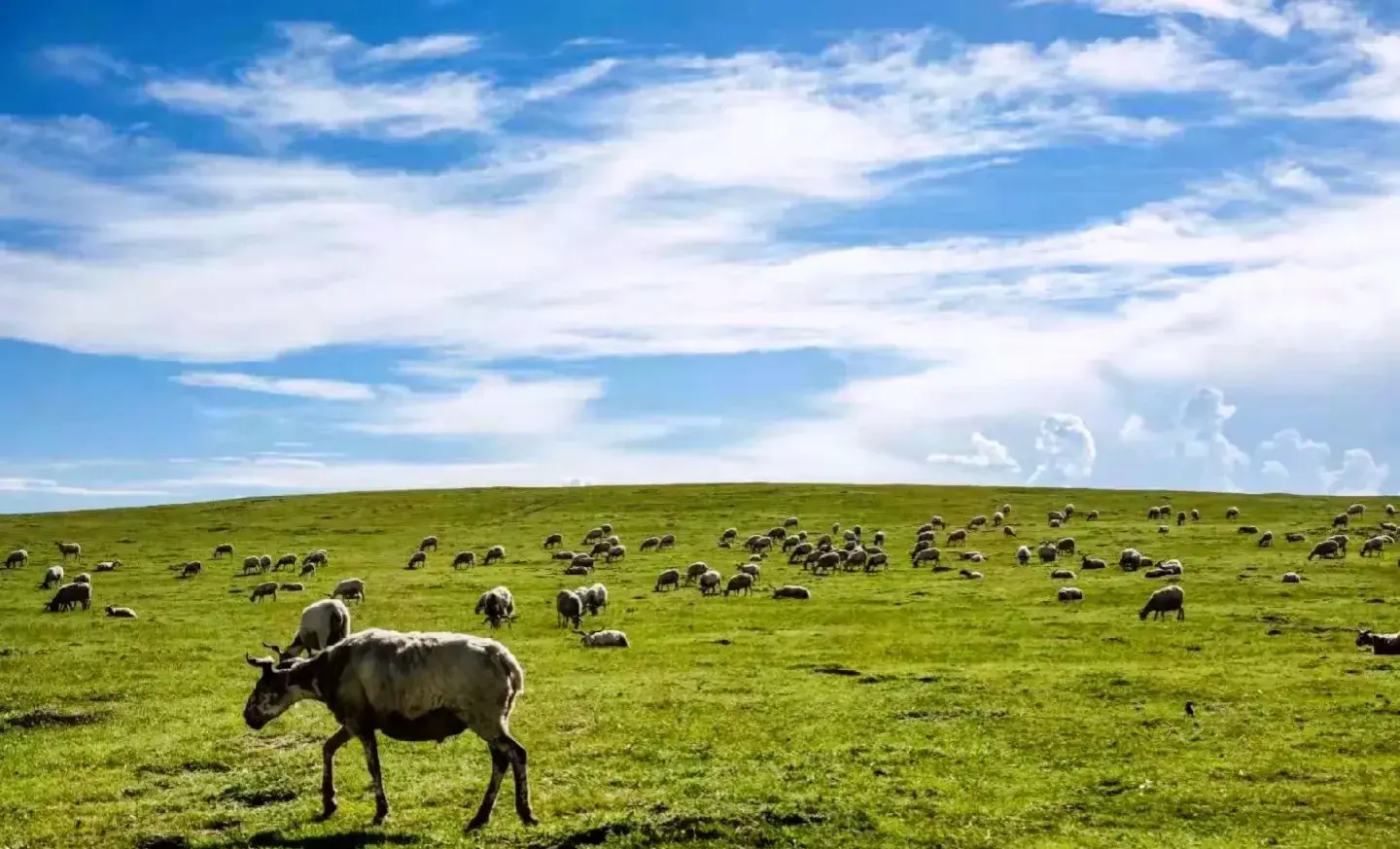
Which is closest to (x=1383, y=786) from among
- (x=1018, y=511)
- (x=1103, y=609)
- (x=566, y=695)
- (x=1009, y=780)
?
(x=1009, y=780)

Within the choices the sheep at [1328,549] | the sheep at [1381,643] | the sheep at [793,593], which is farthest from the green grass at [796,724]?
the sheep at [1328,549]

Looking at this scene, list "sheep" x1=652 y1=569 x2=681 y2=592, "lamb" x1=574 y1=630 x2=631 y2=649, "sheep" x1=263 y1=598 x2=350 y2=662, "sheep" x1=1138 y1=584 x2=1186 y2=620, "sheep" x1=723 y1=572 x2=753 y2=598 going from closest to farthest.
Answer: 1. "sheep" x1=263 y1=598 x2=350 y2=662
2. "lamb" x1=574 y1=630 x2=631 y2=649
3. "sheep" x1=1138 y1=584 x2=1186 y2=620
4. "sheep" x1=723 y1=572 x2=753 y2=598
5. "sheep" x1=652 y1=569 x2=681 y2=592

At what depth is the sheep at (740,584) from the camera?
56.3 metres

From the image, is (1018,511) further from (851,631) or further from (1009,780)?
(1009,780)

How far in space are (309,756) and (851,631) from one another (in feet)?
80.2

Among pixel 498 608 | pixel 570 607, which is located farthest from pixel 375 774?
pixel 498 608

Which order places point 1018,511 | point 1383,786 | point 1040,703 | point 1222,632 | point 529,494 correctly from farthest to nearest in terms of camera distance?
1. point 529,494
2. point 1018,511
3. point 1222,632
4. point 1040,703
5. point 1383,786

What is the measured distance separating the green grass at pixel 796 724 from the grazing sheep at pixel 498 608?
85 centimetres

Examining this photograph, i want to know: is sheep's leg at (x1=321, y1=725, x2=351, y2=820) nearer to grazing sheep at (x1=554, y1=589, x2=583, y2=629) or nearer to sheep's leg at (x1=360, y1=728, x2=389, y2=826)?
sheep's leg at (x1=360, y1=728, x2=389, y2=826)

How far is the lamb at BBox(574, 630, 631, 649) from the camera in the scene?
1505 inches

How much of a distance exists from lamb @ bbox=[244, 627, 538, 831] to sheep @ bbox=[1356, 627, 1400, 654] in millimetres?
29880

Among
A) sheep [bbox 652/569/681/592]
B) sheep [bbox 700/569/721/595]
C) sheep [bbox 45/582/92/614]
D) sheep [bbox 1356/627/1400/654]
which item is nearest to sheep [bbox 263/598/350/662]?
sheep [bbox 700/569/721/595]

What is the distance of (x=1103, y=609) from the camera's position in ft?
154

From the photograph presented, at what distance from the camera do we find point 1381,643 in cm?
3422
